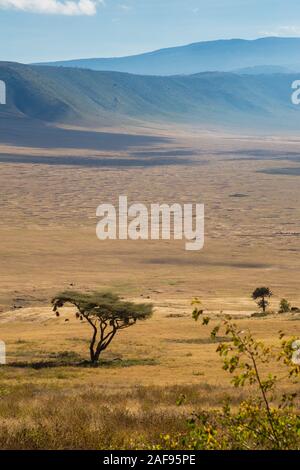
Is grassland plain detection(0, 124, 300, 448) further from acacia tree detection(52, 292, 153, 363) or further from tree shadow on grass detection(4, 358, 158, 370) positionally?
acacia tree detection(52, 292, 153, 363)

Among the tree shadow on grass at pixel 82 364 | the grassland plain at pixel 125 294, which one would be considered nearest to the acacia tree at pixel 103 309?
the tree shadow on grass at pixel 82 364

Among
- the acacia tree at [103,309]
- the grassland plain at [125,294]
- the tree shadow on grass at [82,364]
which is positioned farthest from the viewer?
the acacia tree at [103,309]

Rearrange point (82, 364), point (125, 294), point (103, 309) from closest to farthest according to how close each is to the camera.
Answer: point (82, 364)
point (103, 309)
point (125, 294)

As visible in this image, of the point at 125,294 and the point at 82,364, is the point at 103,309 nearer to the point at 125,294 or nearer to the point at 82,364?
the point at 82,364

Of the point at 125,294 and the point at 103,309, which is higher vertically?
the point at 103,309

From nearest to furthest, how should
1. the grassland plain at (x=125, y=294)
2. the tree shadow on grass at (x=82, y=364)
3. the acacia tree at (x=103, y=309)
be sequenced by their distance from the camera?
the grassland plain at (x=125, y=294)
the tree shadow on grass at (x=82, y=364)
the acacia tree at (x=103, y=309)

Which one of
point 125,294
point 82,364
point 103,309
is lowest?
point 125,294

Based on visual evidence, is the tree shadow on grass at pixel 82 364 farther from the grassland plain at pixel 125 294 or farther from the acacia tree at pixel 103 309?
the acacia tree at pixel 103 309

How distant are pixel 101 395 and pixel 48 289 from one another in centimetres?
5366

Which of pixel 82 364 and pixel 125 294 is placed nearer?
pixel 82 364

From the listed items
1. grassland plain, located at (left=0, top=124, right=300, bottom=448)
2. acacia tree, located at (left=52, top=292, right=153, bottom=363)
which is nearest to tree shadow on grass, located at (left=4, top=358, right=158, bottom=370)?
grassland plain, located at (left=0, top=124, right=300, bottom=448)

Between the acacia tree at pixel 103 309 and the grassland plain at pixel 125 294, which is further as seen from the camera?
the acacia tree at pixel 103 309

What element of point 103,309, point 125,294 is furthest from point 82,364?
point 125,294

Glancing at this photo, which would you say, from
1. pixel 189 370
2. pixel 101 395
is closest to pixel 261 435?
Result: pixel 101 395
